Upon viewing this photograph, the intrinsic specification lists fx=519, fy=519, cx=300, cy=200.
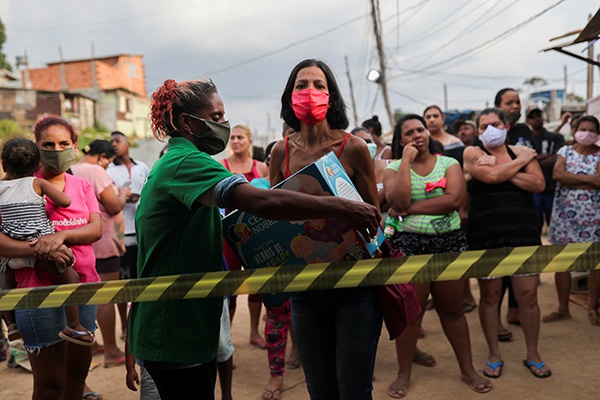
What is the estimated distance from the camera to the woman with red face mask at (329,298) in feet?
7.85

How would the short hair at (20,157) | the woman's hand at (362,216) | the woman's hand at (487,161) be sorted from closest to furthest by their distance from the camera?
the woman's hand at (362,216) → the short hair at (20,157) → the woman's hand at (487,161)

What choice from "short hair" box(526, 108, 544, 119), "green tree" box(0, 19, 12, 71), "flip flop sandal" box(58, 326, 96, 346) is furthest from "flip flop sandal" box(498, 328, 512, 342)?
"green tree" box(0, 19, 12, 71)

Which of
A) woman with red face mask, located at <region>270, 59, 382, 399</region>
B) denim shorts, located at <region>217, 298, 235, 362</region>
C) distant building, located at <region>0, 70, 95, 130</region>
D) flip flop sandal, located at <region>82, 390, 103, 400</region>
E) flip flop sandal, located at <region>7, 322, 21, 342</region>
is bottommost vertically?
flip flop sandal, located at <region>82, 390, 103, 400</region>

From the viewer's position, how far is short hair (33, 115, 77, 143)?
3.34 metres

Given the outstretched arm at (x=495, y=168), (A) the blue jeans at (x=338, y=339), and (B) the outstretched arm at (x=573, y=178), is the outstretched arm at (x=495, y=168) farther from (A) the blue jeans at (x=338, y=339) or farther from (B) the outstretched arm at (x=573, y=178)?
(A) the blue jeans at (x=338, y=339)

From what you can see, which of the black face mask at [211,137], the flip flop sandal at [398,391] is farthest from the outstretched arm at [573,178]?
the black face mask at [211,137]

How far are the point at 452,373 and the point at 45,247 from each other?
334 cm

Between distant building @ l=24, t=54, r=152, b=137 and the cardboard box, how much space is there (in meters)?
35.8

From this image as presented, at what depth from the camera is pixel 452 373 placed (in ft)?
14.5

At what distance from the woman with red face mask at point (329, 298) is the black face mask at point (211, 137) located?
1.66 ft

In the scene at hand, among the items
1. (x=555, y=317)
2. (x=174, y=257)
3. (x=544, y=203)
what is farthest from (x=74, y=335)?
(x=544, y=203)

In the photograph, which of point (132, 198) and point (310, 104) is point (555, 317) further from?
point (132, 198)

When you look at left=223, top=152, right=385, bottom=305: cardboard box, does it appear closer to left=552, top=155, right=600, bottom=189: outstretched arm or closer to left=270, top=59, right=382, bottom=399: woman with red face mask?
left=270, top=59, right=382, bottom=399: woman with red face mask

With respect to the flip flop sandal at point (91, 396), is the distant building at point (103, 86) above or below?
above
